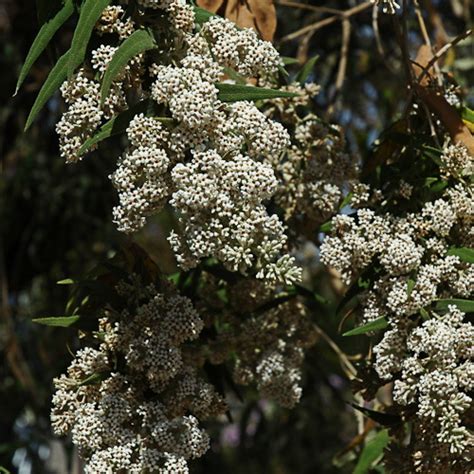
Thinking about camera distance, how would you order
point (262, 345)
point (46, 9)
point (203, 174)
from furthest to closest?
point (262, 345) → point (46, 9) → point (203, 174)

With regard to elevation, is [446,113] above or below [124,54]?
below

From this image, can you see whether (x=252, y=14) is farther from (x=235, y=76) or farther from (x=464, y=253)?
(x=464, y=253)

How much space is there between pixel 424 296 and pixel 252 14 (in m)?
0.69

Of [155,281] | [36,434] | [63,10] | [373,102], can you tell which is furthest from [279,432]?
[63,10]

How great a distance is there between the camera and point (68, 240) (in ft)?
11.2

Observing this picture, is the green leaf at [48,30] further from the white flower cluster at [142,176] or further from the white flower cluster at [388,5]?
the white flower cluster at [388,5]

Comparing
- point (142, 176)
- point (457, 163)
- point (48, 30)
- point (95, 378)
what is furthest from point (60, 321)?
point (457, 163)

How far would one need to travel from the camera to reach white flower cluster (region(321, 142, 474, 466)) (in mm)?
1325

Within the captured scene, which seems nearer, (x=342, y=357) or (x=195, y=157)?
(x=195, y=157)

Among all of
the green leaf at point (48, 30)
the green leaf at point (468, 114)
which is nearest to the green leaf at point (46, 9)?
the green leaf at point (48, 30)

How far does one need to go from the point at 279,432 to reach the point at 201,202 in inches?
101

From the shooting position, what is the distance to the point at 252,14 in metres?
1.80

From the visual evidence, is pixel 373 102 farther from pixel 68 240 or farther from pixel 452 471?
pixel 452 471

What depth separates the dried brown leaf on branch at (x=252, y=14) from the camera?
1771 millimetres
